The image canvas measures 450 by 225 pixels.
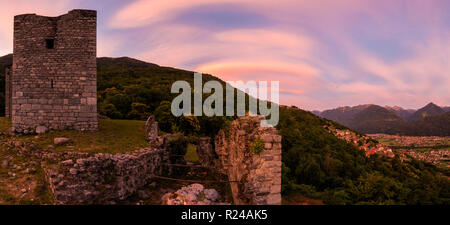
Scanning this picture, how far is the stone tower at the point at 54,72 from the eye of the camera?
36.4 ft

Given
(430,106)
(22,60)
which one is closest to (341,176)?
(22,60)

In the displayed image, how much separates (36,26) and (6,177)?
23.8 ft

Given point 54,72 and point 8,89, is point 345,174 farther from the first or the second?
point 8,89

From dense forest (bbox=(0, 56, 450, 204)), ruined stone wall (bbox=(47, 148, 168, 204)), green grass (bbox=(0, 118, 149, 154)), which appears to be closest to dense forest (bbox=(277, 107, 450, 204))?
dense forest (bbox=(0, 56, 450, 204))

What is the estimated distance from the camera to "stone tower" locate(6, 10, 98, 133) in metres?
11.1

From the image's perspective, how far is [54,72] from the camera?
11148mm

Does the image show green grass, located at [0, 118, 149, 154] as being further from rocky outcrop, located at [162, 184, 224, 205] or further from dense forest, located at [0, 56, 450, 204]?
dense forest, located at [0, 56, 450, 204]

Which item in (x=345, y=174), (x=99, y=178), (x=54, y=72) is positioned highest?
(x=54, y=72)

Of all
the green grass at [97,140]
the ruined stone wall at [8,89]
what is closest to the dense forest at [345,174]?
the green grass at [97,140]

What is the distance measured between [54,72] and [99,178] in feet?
20.0

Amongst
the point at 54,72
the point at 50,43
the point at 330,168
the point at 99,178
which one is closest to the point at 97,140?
the point at 99,178

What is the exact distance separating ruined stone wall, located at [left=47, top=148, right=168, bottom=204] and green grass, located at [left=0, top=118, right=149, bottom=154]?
705 mm

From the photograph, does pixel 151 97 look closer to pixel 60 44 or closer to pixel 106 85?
pixel 106 85
